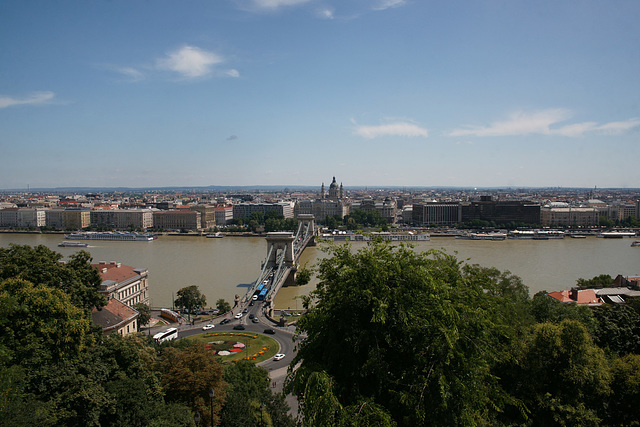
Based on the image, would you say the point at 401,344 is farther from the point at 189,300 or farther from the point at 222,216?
the point at 222,216

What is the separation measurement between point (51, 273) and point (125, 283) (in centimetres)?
793

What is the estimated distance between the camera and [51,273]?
838 centimetres

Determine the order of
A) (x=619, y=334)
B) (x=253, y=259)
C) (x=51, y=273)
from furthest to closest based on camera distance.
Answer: (x=253, y=259)
(x=619, y=334)
(x=51, y=273)

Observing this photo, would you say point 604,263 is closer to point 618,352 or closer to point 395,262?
point 618,352

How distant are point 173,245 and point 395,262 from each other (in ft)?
122

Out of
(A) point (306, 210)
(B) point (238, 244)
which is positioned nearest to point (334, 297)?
(B) point (238, 244)

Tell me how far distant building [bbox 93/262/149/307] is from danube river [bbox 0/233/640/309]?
131cm

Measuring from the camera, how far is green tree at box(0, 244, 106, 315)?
8.24m

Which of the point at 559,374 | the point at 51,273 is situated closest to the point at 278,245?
the point at 51,273

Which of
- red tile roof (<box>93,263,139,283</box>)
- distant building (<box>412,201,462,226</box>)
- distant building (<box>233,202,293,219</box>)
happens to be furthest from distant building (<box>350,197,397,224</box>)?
red tile roof (<box>93,263,139,283</box>)

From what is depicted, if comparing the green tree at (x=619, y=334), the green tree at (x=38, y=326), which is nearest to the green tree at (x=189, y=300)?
the green tree at (x=38, y=326)

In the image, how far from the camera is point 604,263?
28000mm

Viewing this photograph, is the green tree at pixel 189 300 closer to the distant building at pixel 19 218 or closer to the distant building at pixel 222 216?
the distant building at pixel 222 216

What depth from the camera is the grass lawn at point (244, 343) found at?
11.9m
